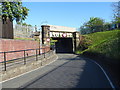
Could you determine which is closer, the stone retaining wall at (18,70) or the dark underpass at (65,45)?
the stone retaining wall at (18,70)

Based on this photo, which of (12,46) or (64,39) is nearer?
(12,46)

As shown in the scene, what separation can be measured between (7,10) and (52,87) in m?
10.2

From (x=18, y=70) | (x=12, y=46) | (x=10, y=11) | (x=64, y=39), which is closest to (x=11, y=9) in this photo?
(x=10, y=11)

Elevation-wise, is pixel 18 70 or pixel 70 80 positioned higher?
pixel 18 70

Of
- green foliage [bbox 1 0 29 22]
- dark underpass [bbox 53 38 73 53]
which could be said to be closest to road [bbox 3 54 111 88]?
green foliage [bbox 1 0 29 22]

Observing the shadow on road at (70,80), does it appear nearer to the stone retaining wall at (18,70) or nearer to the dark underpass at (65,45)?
the stone retaining wall at (18,70)

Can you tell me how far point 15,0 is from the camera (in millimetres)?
15812

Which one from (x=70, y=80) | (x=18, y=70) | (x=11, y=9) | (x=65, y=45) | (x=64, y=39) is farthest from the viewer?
(x=65, y=45)

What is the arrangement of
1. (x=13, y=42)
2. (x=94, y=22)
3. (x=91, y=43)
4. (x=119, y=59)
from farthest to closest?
(x=94, y=22), (x=91, y=43), (x=13, y=42), (x=119, y=59)

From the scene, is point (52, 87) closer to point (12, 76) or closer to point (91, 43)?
point (12, 76)

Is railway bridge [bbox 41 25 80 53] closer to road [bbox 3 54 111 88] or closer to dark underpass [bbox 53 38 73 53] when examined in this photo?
dark underpass [bbox 53 38 73 53]

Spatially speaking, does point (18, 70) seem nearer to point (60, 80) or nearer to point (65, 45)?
point (60, 80)

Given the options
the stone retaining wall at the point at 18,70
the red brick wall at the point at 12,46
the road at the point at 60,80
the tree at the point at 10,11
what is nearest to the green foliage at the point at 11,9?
the tree at the point at 10,11

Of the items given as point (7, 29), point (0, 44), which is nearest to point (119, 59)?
point (0, 44)
